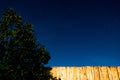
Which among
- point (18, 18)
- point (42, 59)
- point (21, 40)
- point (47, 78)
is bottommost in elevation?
point (47, 78)

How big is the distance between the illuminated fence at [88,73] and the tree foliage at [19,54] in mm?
4738

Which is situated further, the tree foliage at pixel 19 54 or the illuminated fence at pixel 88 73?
the illuminated fence at pixel 88 73

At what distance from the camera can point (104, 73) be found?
1321 centimetres

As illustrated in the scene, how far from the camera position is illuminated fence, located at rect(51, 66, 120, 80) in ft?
42.9

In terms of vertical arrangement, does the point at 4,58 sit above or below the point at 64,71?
below

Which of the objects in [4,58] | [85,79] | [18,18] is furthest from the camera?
[85,79]

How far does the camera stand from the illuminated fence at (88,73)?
1309cm

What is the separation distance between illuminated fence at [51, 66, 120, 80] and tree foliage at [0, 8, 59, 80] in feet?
15.5

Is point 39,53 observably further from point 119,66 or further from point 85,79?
point 119,66

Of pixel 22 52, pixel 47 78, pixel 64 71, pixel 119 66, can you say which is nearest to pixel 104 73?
pixel 119 66

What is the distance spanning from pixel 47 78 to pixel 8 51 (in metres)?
1.66

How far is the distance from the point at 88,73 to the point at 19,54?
5.95 metres

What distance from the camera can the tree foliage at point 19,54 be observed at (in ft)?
26.3

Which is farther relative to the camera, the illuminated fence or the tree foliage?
the illuminated fence
